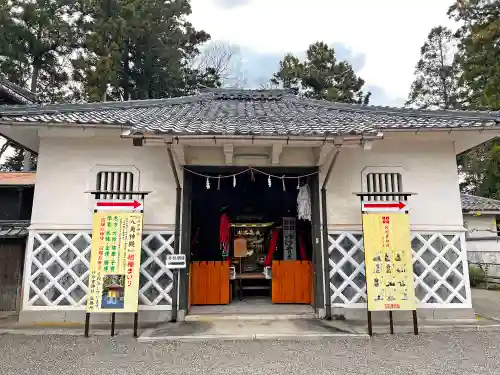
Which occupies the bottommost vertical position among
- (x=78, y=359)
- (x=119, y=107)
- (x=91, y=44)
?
(x=78, y=359)

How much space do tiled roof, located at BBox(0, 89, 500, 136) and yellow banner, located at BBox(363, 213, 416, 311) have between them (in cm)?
161

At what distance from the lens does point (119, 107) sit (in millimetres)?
8961

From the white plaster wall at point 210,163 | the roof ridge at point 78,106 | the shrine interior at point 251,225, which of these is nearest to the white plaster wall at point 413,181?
the white plaster wall at point 210,163

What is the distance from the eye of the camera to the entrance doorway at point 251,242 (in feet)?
24.4

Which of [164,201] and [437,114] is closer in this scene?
[164,201]

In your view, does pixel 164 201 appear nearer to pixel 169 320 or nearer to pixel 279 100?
pixel 169 320

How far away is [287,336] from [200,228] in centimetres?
625

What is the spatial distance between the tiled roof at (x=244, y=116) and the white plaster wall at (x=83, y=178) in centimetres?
57

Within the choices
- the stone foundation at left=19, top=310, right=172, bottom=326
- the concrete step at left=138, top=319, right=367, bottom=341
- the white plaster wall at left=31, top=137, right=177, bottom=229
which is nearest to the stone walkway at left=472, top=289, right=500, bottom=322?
the concrete step at left=138, top=319, right=367, bottom=341

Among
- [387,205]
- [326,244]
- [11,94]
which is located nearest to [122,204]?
[326,244]

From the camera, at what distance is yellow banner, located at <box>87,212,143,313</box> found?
5730 mm

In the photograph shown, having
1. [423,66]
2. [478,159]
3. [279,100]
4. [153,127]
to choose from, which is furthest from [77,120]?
[423,66]

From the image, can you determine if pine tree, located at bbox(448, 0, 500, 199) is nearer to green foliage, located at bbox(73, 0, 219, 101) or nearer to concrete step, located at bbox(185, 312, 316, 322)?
concrete step, located at bbox(185, 312, 316, 322)

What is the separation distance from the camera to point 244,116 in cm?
800
